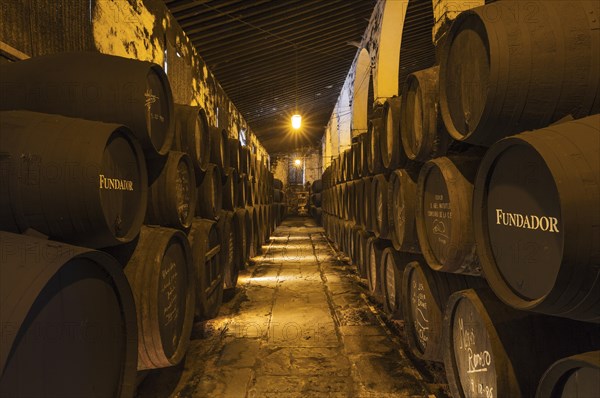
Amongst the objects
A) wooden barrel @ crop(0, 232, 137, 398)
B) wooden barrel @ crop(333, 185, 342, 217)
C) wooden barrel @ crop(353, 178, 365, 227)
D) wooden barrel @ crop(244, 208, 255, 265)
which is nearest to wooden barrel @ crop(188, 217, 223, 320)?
wooden barrel @ crop(0, 232, 137, 398)

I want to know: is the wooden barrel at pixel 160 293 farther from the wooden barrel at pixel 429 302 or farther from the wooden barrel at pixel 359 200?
the wooden barrel at pixel 359 200

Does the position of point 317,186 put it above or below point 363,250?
above

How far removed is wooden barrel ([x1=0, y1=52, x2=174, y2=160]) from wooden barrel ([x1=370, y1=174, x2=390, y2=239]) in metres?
2.30

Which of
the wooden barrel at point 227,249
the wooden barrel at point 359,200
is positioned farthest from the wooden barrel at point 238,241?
the wooden barrel at point 359,200

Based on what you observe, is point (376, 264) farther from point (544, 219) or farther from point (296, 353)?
point (544, 219)

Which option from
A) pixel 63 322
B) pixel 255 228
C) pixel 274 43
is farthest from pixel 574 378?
pixel 274 43

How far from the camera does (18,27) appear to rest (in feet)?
8.61

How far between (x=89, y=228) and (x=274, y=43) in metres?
7.46

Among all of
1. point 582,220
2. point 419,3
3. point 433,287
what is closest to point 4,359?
point 582,220

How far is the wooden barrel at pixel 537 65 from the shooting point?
160 cm

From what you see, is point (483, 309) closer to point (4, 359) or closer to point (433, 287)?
point (433, 287)

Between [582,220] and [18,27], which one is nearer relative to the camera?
[582,220]

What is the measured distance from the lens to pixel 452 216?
7.02 feet

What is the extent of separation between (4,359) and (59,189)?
84cm
